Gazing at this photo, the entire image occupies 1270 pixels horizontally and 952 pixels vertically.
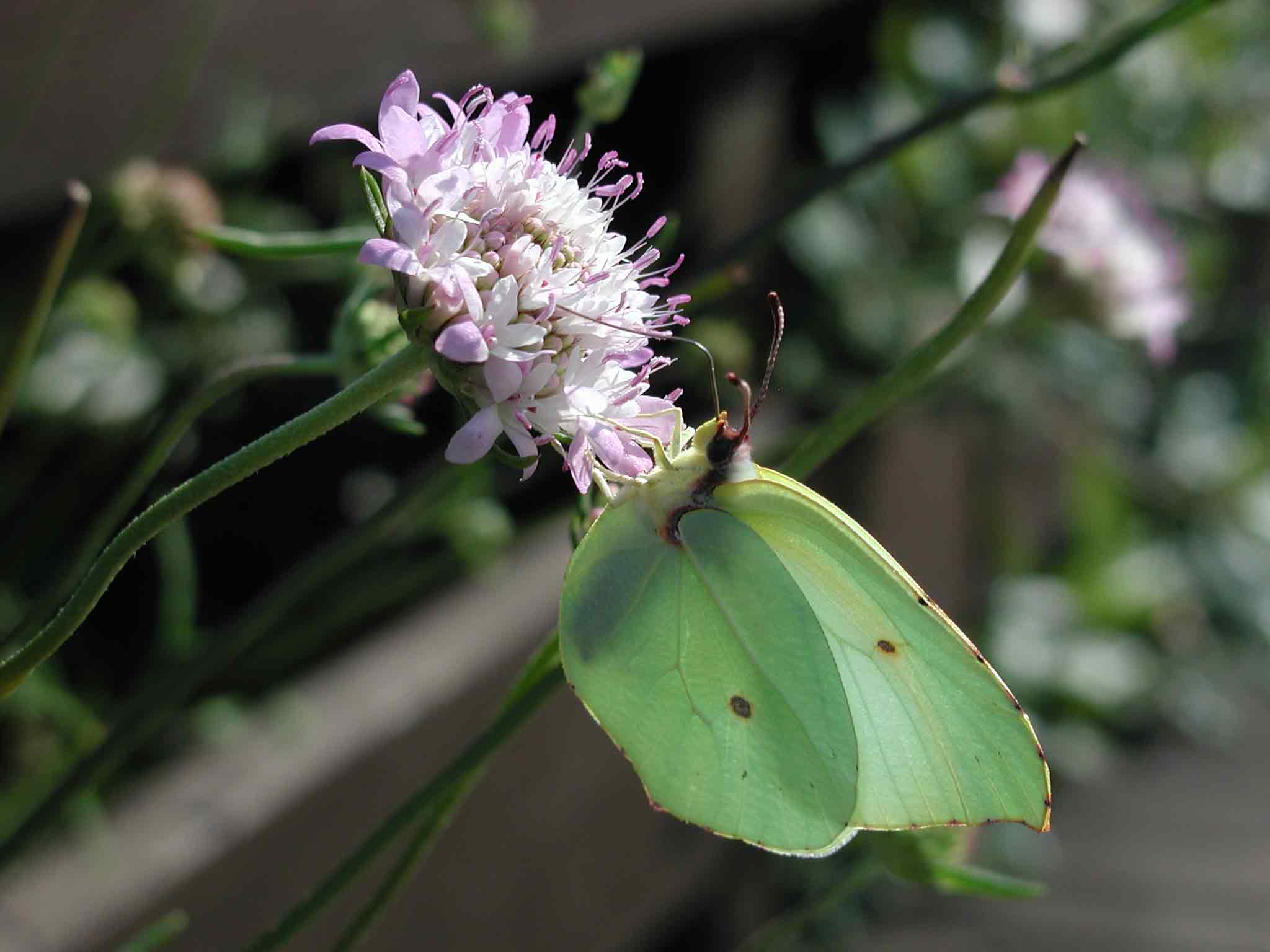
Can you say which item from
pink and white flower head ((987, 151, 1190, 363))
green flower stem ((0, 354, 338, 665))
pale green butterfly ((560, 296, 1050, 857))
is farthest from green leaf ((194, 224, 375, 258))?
pink and white flower head ((987, 151, 1190, 363))

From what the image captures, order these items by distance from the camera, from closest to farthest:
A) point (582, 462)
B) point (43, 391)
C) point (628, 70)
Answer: point (582, 462) < point (628, 70) < point (43, 391)

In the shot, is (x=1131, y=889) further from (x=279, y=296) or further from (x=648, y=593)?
(x=648, y=593)

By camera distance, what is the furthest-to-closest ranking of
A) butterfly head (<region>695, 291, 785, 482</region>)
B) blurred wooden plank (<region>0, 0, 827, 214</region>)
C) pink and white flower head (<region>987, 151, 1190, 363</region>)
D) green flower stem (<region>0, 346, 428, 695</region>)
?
pink and white flower head (<region>987, 151, 1190, 363</region>)
blurred wooden plank (<region>0, 0, 827, 214</region>)
butterfly head (<region>695, 291, 785, 482</region>)
green flower stem (<region>0, 346, 428, 695</region>)

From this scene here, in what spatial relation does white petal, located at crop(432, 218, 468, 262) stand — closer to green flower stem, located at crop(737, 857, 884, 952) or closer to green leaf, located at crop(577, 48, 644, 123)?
green leaf, located at crop(577, 48, 644, 123)

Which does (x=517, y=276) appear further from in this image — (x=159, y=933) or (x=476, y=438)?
(x=159, y=933)

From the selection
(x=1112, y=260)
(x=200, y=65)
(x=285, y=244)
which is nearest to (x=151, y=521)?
(x=285, y=244)

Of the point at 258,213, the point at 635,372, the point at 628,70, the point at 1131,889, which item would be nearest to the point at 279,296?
the point at 258,213

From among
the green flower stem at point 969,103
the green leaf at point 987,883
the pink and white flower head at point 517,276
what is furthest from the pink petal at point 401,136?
the green leaf at point 987,883
